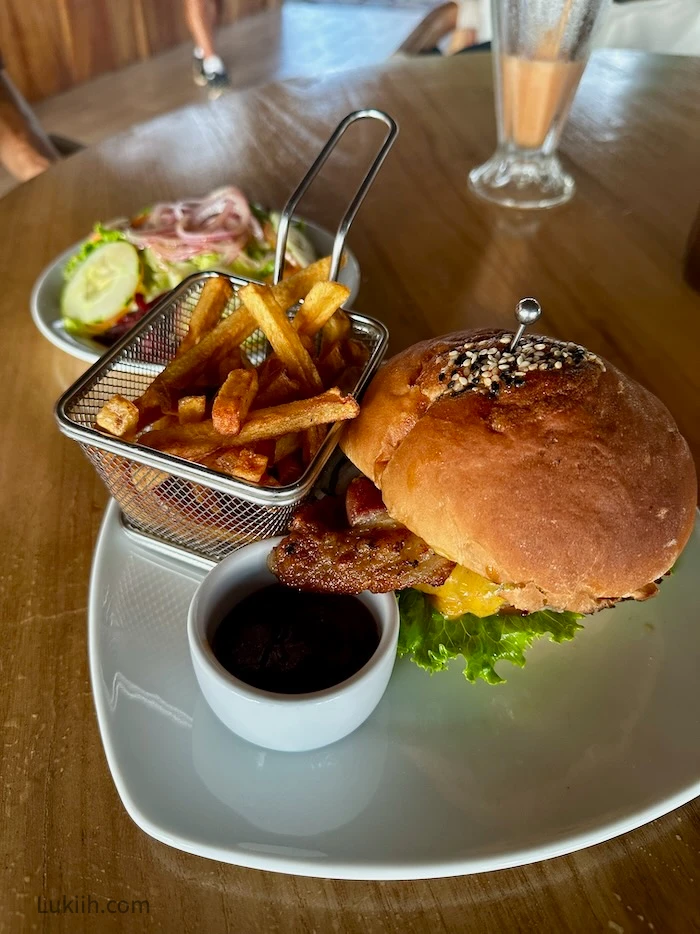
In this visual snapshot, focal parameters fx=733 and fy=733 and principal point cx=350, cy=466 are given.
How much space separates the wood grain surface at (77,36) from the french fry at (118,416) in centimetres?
569

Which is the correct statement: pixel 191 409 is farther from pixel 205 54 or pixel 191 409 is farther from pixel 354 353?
pixel 205 54

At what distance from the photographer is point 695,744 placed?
1161mm

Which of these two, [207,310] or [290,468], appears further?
[207,310]

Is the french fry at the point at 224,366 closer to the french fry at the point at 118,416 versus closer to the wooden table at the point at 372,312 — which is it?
the french fry at the point at 118,416

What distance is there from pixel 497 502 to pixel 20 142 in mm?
3241

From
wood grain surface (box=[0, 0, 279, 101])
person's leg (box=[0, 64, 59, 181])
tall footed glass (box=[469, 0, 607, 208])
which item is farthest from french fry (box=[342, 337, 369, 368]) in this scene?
wood grain surface (box=[0, 0, 279, 101])

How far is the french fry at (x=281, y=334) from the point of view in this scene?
54.6 inches

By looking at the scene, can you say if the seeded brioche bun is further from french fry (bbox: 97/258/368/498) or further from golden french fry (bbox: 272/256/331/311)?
golden french fry (bbox: 272/256/331/311)

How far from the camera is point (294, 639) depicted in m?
1.19

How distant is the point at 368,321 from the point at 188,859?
1131 mm

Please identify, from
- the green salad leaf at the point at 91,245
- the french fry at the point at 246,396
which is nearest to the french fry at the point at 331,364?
the french fry at the point at 246,396

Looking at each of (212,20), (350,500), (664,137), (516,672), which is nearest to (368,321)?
(350,500)

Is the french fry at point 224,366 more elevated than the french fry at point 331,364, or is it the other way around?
the french fry at point 224,366

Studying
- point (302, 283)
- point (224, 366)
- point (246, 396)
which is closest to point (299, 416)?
point (246, 396)
